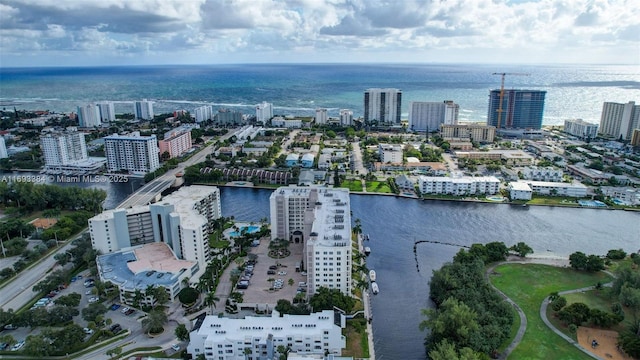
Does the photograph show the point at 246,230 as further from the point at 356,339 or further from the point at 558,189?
the point at 558,189

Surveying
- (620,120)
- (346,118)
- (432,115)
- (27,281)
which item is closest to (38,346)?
(27,281)

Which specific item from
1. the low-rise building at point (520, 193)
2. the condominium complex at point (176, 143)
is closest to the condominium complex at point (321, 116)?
the condominium complex at point (176, 143)

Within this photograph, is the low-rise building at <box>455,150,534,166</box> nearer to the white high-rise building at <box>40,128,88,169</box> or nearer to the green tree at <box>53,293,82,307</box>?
the green tree at <box>53,293,82,307</box>

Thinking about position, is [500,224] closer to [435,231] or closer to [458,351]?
[435,231]

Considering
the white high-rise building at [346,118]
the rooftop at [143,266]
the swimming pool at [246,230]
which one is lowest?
the swimming pool at [246,230]

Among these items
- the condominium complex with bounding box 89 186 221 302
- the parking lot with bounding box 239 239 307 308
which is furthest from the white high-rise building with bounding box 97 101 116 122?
the parking lot with bounding box 239 239 307 308

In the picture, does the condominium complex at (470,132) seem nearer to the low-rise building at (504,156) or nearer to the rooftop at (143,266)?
the low-rise building at (504,156)
